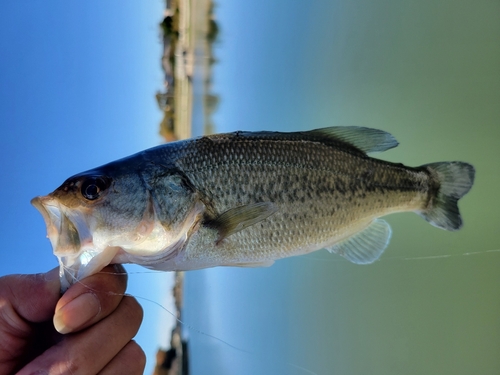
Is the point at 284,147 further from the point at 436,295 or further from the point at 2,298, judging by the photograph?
the point at 436,295

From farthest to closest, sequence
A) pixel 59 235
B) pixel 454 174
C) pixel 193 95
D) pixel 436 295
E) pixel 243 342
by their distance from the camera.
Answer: pixel 193 95 < pixel 436 295 < pixel 243 342 < pixel 454 174 < pixel 59 235

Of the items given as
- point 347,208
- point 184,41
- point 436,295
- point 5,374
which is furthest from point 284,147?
point 184,41

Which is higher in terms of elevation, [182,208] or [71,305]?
[182,208]

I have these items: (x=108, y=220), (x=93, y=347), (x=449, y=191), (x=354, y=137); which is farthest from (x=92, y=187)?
(x=449, y=191)

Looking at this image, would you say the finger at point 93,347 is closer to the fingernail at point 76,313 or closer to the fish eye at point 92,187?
the fingernail at point 76,313

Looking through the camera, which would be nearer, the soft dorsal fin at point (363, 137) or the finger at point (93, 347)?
the finger at point (93, 347)

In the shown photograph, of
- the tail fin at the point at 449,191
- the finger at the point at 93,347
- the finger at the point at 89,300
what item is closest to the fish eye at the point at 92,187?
the finger at the point at 89,300

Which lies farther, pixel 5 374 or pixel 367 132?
pixel 367 132

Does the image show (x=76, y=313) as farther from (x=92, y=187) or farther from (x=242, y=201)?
(x=242, y=201)
